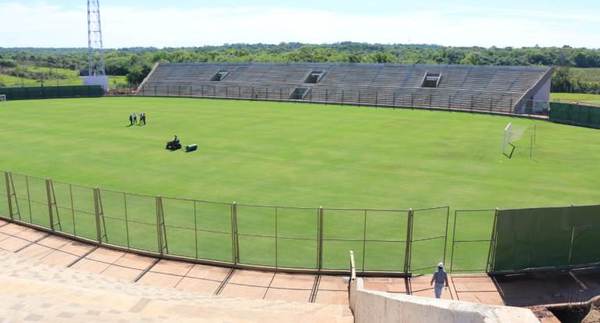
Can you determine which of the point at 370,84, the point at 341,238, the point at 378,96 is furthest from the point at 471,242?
the point at 370,84

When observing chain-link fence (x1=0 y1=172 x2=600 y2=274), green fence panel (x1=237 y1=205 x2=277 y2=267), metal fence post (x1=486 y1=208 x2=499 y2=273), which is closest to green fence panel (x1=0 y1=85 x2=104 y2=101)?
chain-link fence (x1=0 y1=172 x2=600 y2=274)

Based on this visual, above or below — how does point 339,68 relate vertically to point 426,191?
above

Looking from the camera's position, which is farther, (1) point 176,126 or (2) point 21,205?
(1) point 176,126

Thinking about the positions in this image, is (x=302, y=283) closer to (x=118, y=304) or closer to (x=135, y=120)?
(x=118, y=304)

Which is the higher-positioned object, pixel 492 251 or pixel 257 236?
pixel 257 236

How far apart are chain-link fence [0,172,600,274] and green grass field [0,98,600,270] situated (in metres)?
0.09

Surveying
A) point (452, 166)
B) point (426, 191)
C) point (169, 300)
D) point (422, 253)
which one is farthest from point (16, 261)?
point (452, 166)

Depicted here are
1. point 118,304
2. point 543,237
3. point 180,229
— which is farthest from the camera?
point 180,229

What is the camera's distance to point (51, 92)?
78375 millimetres

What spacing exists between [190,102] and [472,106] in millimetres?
37293

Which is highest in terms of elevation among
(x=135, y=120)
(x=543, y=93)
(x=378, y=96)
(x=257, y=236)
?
(x=543, y=93)

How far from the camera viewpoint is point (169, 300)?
44.7ft

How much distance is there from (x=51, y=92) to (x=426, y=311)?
8224 cm

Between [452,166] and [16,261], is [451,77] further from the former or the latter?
[16,261]
